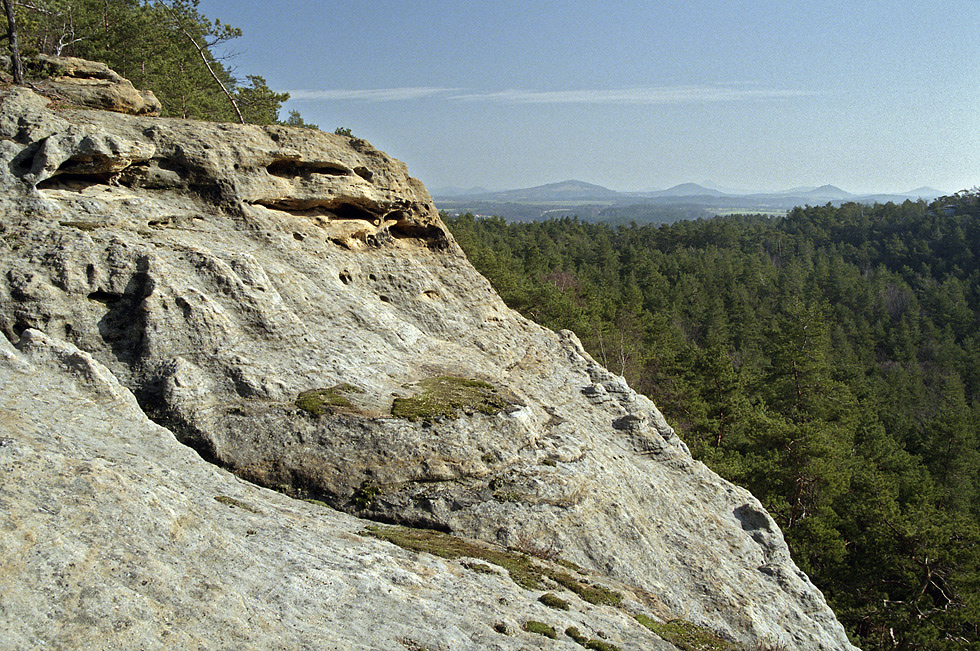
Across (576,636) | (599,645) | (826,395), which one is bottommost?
(826,395)

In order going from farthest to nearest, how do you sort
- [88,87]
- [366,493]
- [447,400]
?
[88,87] < [447,400] < [366,493]

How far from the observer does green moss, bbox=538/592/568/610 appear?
1216 centimetres

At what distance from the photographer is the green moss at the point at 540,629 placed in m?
11.0

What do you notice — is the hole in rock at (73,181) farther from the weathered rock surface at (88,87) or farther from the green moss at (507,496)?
the green moss at (507,496)

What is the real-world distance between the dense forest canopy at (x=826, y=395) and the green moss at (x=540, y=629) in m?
21.1

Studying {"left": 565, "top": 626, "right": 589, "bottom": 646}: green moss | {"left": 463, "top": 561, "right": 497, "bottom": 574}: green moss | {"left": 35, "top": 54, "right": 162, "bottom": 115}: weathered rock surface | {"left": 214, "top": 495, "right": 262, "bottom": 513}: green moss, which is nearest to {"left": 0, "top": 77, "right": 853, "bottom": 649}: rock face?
{"left": 214, "top": 495, "right": 262, "bottom": 513}: green moss

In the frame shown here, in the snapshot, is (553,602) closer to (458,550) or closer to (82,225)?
(458,550)

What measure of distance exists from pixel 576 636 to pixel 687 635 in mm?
3903

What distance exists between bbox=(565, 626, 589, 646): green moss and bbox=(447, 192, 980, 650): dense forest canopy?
805 inches

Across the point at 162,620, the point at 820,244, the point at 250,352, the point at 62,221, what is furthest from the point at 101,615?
the point at 820,244

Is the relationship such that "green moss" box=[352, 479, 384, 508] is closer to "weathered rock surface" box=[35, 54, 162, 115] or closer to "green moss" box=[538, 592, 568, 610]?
"green moss" box=[538, 592, 568, 610]

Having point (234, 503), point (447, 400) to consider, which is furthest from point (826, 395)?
point (234, 503)

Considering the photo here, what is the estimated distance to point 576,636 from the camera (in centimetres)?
1127

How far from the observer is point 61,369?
43.9 feet
